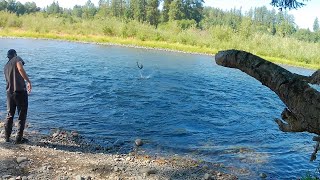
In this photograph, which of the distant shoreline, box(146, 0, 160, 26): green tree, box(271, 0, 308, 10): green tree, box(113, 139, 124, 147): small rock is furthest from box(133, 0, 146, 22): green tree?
box(271, 0, 308, 10): green tree

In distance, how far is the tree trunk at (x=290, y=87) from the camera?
11.5 feet

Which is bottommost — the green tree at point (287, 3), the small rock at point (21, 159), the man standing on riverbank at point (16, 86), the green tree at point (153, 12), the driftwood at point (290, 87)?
the small rock at point (21, 159)

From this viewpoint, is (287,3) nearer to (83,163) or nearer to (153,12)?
(83,163)

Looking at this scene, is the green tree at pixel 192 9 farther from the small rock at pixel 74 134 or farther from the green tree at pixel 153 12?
the small rock at pixel 74 134

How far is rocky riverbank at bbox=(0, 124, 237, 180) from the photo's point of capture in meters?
8.29

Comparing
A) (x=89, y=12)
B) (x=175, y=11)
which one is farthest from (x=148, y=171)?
(x=89, y=12)

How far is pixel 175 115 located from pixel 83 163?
9138mm

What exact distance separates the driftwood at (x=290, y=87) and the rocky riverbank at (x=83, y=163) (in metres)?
5.42

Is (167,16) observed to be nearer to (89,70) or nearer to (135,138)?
(89,70)

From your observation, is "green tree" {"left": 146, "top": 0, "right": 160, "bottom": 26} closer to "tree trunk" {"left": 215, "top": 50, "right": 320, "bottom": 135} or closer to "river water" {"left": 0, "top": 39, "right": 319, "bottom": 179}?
"river water" {"left": 0, "top": 39, "right": 319, "bottom": 179}

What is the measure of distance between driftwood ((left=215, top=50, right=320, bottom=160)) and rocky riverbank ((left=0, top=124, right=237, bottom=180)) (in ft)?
17.8

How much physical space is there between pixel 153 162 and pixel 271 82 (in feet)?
23.0

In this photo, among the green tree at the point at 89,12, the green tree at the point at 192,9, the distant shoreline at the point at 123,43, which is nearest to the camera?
the distant shoreline at the point at 123,43

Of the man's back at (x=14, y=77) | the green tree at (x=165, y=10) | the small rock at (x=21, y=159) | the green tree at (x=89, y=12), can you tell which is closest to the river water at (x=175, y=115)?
the man's back at (x=14, y=77)
